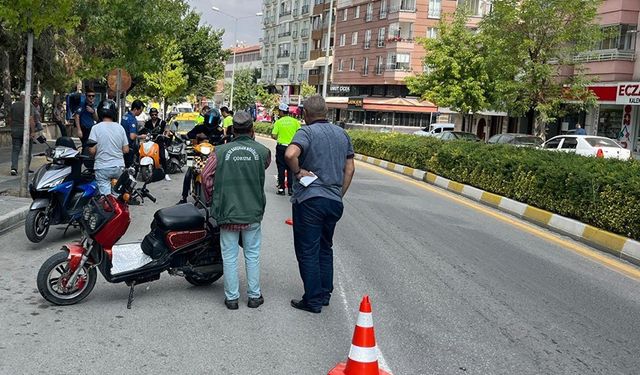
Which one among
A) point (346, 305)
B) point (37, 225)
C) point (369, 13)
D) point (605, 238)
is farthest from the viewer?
point (369, 13)

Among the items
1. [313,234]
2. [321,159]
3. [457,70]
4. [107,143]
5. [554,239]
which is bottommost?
[554,239]

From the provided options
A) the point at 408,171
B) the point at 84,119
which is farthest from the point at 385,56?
the point at 84,119

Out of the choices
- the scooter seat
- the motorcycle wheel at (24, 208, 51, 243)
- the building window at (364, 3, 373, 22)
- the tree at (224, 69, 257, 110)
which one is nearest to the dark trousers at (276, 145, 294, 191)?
the motorcycle wheel at (24, 208, 51, 243)

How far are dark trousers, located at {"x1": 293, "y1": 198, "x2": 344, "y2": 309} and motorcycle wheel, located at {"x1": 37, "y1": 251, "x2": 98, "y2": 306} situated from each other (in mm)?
1842

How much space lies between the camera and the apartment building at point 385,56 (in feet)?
188

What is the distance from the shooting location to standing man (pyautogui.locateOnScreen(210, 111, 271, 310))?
5.73m

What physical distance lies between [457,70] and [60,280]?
95.9ft

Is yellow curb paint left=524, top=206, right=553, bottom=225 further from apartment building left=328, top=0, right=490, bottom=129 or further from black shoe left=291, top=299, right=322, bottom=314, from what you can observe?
apartment building left=328, top=0, right=490, bottom=129

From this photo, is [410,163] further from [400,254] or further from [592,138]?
[400,254]

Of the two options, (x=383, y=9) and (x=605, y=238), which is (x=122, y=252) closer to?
(x=605, y=238)

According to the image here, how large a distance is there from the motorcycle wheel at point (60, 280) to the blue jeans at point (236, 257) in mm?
1168

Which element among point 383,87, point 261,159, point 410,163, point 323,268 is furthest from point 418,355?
point 383,87

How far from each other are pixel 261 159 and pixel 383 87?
5501 cm

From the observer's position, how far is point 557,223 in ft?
39.1
